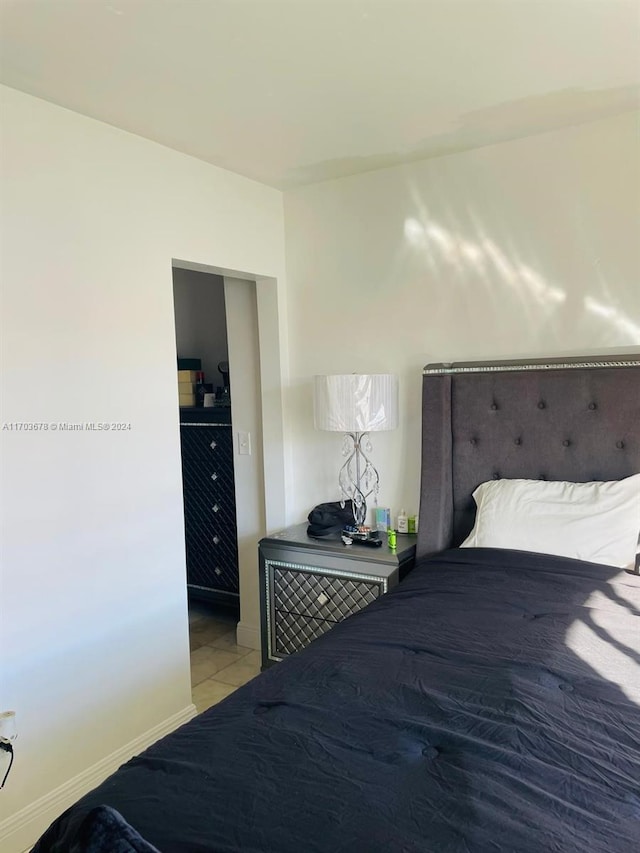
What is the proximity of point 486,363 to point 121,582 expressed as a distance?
5.94 feet

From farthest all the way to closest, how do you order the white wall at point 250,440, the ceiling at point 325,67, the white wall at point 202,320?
the white wall at point 202,320, the white wall at point 250,440, the ceiling at point 325,67

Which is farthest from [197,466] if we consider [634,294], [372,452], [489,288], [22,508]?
[634,294]

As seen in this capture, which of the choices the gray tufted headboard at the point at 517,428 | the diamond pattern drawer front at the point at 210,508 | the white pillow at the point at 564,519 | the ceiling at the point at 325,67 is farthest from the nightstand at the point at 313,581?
the ceiling at the point at 325,67

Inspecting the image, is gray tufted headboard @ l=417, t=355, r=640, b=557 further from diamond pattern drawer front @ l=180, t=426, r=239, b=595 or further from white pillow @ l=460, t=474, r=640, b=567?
diamond pattern drawer front @ l=180, t=426, r=239, b=595

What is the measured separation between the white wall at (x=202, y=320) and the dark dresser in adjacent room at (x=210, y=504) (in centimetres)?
50

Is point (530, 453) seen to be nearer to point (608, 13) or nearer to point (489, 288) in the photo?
point (489, 288)

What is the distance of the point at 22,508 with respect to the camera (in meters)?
2.17

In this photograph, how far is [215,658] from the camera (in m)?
3.52

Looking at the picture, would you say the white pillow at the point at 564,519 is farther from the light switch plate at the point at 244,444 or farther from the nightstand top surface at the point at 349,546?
the light switch plate at the point at 244,444

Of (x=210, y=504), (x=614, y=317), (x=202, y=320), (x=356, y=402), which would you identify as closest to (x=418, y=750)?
(x=356, y=402)

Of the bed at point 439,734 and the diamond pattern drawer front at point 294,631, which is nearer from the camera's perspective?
the bed at point 439,734

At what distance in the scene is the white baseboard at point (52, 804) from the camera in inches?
83.0

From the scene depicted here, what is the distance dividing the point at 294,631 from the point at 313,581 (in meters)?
0.29

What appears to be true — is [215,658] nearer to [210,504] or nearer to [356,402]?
[210,504]
